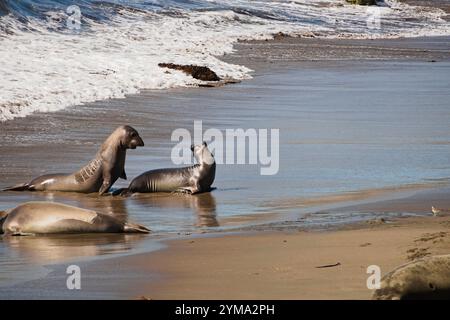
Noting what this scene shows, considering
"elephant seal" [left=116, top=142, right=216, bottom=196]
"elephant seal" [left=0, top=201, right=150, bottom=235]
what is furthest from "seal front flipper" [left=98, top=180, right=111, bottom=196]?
"elephant seal" [left=0, top=201, right=150, bottom=235]

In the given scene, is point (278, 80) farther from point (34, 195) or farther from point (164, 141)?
point (34, 195)

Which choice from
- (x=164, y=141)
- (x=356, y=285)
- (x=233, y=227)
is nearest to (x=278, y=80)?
(x=164, y=141)

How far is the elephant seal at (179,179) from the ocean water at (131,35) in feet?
14.0

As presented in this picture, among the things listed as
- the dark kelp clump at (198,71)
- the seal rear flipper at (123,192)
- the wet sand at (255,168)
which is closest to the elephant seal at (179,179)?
the seal rear flipper at (123,192)

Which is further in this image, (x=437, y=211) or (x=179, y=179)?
(x=179, y=179)

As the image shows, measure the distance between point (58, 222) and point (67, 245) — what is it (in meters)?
0.46

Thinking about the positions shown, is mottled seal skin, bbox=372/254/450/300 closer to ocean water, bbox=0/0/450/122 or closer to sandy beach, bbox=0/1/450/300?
sandy beach, bbox=0/1/450/300

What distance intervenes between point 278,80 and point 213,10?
50.9 feet

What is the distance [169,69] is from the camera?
1912 cm

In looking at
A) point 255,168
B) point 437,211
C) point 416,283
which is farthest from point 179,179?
point 416,283

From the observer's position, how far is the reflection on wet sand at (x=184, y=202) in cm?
871

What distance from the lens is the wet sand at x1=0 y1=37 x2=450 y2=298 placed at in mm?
6285

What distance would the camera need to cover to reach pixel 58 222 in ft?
25.0

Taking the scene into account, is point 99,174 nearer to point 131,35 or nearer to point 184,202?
point 184,202
